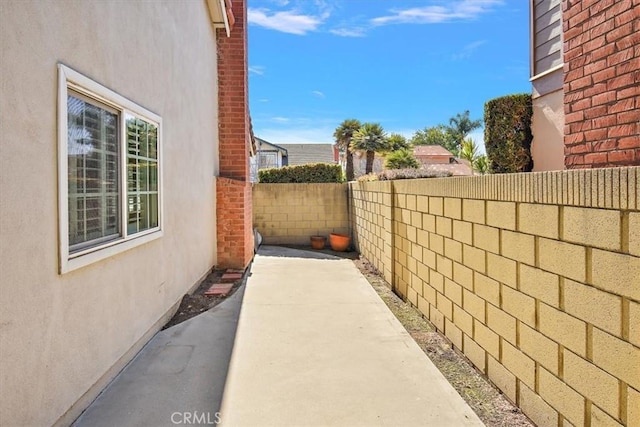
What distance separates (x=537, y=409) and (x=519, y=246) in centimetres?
106

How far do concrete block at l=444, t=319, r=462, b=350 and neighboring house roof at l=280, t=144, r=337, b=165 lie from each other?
36019 mm

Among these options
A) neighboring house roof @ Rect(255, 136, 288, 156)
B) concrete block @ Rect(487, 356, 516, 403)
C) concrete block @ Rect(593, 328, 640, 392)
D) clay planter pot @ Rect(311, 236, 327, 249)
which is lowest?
concrete block @ Rect(487, 356, 516, 403)

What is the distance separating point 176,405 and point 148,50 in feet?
12.0

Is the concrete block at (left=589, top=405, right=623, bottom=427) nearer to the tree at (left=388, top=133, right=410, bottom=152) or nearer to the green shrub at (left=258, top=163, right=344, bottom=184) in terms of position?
the green shrub at (left=258, top=163, right=344, bottom=184)

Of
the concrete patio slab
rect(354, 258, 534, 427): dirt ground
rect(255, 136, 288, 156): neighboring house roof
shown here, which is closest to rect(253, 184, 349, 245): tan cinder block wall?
rect(354, 258, 534, 427): dirt ground

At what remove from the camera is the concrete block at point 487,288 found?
3.18 meters

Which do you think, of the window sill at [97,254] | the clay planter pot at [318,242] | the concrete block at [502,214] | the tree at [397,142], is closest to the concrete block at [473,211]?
the concrete block at [502,214]

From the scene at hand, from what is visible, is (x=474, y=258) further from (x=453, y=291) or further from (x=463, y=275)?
(x=453, y=291)

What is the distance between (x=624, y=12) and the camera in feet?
7.41

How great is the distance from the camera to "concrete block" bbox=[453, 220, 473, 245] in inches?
146

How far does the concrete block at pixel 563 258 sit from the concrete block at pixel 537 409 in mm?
853

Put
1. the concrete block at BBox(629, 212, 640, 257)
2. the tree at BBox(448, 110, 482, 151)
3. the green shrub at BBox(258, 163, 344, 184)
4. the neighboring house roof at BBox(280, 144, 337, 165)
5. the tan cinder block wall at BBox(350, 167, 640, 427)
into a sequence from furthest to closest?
1. the tree at BBox(448, 110, 482, 151)
2. the neighboring house roof at BBox(280, 144, 337, 165)
3. the green shrub at BBox(258, 163, 344, 184)
4. the tan cinder block wall at BBox(350, 167, 640, 427)
5. the concrete block at BBox(629, 212, 640, 257)

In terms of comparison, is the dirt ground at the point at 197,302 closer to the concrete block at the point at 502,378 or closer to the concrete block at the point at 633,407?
the concrete block at the point at 502,378

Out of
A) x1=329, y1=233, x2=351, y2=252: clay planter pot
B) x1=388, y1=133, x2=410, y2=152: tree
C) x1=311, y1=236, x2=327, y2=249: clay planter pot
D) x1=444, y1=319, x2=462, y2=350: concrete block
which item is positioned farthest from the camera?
x1=388, y1=133, x2=410, y2=152: tree
